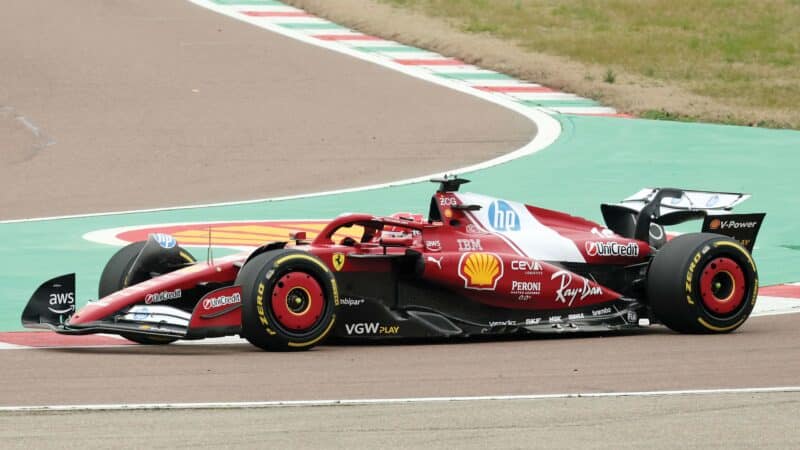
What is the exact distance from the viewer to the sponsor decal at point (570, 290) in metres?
11.9

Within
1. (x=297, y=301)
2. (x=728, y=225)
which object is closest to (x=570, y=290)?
(x=728, y=225)

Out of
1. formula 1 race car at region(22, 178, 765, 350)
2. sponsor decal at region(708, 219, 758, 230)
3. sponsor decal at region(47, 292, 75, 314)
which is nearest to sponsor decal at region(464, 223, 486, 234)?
formula 1 race car at region(22, 178, 765, 350)

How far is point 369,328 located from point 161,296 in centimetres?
143

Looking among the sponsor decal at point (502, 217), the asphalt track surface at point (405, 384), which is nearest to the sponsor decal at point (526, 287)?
the asphalt track surface at point (405, 384)

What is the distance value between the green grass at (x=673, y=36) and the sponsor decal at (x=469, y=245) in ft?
57.2

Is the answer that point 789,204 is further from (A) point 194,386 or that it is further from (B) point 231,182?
(A) point 194,386

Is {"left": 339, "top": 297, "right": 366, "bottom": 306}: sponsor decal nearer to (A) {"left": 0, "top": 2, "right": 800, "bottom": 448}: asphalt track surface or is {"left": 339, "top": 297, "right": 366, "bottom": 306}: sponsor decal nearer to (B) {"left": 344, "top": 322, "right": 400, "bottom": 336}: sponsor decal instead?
(B) {"left": 344, "top": 322, "right": 400, "bottom": 336}: sponsor decal

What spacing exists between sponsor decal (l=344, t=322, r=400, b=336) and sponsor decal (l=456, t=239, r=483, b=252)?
76 centimetres

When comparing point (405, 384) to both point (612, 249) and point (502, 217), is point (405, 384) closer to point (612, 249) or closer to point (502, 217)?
point (502, 217)

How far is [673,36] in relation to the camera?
34.5m

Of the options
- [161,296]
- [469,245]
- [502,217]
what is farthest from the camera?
[502,217]

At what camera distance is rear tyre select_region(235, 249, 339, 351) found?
10766mm

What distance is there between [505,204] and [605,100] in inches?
647

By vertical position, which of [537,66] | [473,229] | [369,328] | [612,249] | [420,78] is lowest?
[369,328]
